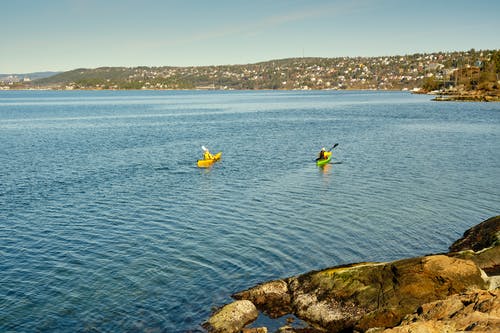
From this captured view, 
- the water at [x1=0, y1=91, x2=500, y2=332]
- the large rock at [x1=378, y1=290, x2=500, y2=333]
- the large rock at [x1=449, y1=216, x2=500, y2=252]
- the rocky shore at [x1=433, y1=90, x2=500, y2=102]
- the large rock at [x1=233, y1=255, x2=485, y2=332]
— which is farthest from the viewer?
the rocky shore at [x1=433, y1=90, x2=500, y2=102]

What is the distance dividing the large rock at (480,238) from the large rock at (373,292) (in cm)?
732

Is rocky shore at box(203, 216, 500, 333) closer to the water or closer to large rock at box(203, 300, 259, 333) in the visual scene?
large rock at box(203, 300, 259, 333)

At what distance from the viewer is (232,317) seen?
61.2 feet

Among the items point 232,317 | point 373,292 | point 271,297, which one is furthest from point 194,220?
point 373,292

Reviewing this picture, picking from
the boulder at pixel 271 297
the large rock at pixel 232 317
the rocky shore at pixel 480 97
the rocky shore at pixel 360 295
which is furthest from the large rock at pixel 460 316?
the rocky shore at pixel 480 97

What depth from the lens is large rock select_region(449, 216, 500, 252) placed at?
25.3 m

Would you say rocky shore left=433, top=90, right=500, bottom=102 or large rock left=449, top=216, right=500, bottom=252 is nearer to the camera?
large rock left=449, top=216, right=500, bottom=252

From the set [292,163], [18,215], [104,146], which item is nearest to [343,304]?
[18,215]

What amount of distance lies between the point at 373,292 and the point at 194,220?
17.8 metres

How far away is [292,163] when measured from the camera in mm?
58375

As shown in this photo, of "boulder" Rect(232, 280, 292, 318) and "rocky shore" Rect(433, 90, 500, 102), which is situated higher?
"rocky shore" Rect(433, 90, 500, 102)

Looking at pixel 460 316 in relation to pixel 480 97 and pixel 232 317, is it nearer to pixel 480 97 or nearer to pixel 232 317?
pixel 232 317

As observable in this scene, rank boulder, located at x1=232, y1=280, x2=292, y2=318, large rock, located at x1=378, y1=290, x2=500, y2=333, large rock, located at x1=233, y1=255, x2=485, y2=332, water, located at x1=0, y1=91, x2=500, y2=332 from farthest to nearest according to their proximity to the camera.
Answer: water, located at x1=0, y1=91, x2=500, y2=332 → boulder, located at x1=232, y1=280, x2=292, y2=318 → large rock, located at x1=233, y1=255, x2=485, y2=332 → large rock, located at x1=378, y1=290, x2=500, y2=333

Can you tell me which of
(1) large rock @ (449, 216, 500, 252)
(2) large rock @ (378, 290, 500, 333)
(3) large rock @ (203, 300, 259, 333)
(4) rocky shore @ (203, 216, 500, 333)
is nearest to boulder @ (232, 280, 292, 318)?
(4) rocky shore @ (203, 216, 500, 333)
